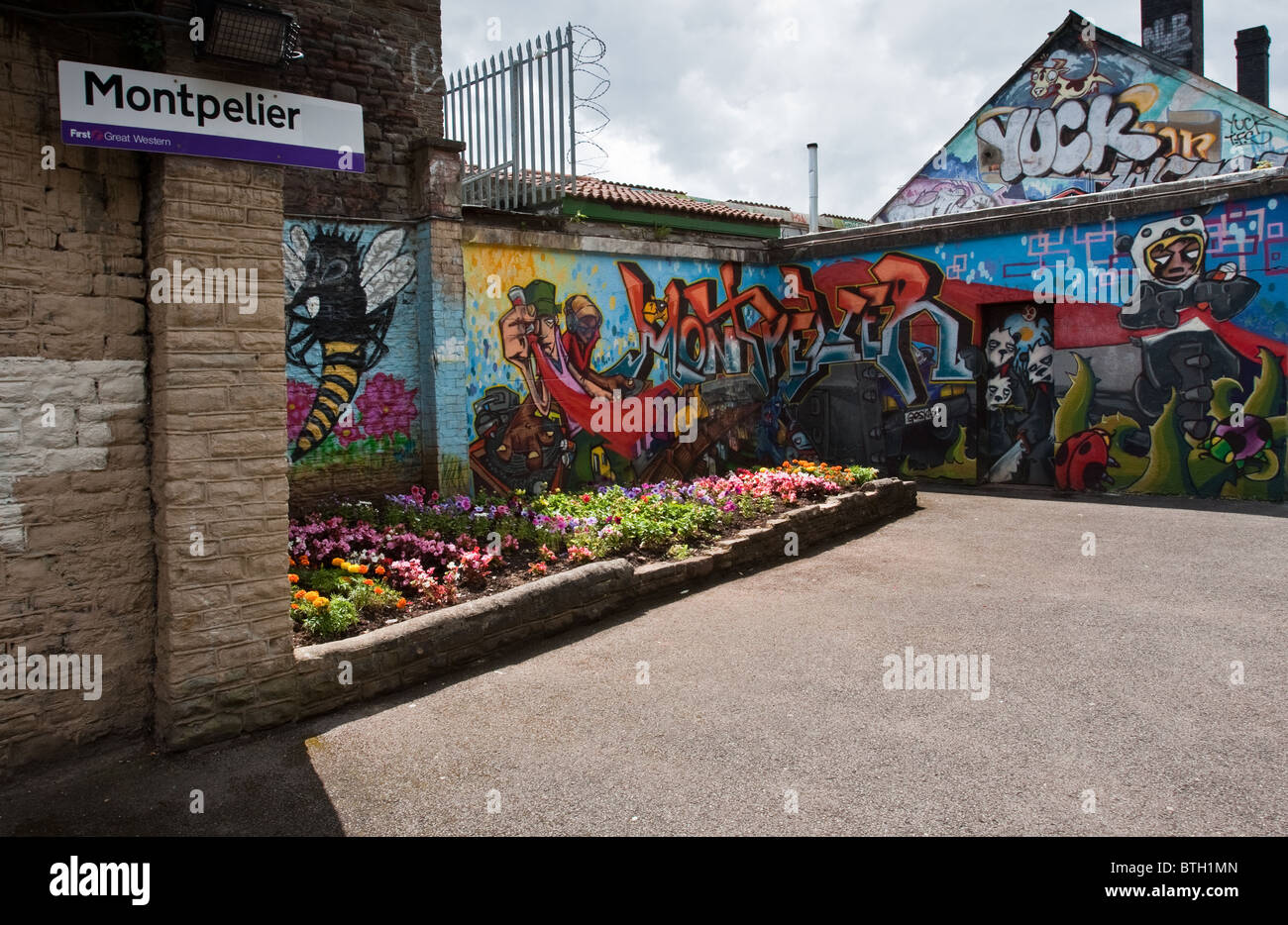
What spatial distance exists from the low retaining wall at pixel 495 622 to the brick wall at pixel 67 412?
0.92 meters

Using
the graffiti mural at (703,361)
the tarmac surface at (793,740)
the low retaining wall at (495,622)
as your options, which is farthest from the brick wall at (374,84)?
the tarmac surface at (793,740)

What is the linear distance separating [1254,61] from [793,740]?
24.7 meters

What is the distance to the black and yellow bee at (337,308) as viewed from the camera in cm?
877

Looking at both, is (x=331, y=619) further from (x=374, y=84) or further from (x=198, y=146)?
(x=374, y=84)

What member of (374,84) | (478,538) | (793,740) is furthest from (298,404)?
(793,740)

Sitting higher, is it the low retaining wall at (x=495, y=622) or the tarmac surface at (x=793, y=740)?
the low retaining wall at (x=495, y=622)

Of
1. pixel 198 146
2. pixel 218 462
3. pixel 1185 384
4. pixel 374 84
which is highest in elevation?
pixel 374 84

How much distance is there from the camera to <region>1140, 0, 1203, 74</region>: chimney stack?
2006 cm

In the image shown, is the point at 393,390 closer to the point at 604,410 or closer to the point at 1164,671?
Answer: the point at 604,410

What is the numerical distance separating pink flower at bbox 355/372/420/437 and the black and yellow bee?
0.17 m

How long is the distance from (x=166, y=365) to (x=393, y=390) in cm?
512

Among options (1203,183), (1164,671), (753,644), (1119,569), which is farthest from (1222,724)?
(1203,183)

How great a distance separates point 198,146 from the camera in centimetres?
449

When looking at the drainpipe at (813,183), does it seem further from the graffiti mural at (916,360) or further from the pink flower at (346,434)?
the pink flower at (346,434)
